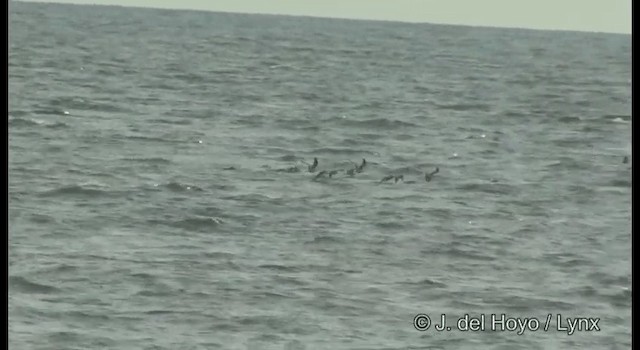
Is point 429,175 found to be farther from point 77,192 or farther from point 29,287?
point 29,287

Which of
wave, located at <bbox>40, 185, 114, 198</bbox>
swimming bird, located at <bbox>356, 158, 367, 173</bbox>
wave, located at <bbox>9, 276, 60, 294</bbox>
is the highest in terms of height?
swimming bird, located at <bbox>356, 158, 367, 173</bbox>

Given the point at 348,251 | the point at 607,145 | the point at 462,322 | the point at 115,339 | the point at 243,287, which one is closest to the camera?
the point at 115,339

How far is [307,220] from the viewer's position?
29.1m

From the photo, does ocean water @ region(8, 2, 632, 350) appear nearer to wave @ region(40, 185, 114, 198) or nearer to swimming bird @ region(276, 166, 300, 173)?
wave @ region(40, 185, 114, 198)

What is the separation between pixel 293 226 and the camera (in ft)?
93.5

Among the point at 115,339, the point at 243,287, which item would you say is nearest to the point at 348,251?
the point at 243,287

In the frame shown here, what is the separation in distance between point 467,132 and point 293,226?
2096cm

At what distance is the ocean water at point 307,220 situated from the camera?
20750mm

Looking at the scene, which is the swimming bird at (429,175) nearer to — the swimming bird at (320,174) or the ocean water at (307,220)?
the ocean water at (307,220)

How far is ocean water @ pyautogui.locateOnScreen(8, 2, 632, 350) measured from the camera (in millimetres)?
20750

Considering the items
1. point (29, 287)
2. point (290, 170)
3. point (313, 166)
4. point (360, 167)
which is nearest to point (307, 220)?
point (290, 170)

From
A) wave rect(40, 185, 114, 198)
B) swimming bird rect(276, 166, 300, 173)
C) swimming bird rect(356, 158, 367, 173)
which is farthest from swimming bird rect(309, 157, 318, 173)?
wave rect(40, 185, 114, 198)

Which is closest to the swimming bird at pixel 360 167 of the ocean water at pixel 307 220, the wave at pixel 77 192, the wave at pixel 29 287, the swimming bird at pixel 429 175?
the ocean water at pixel 307 220

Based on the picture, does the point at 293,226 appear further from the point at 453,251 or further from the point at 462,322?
the point at 462,322
